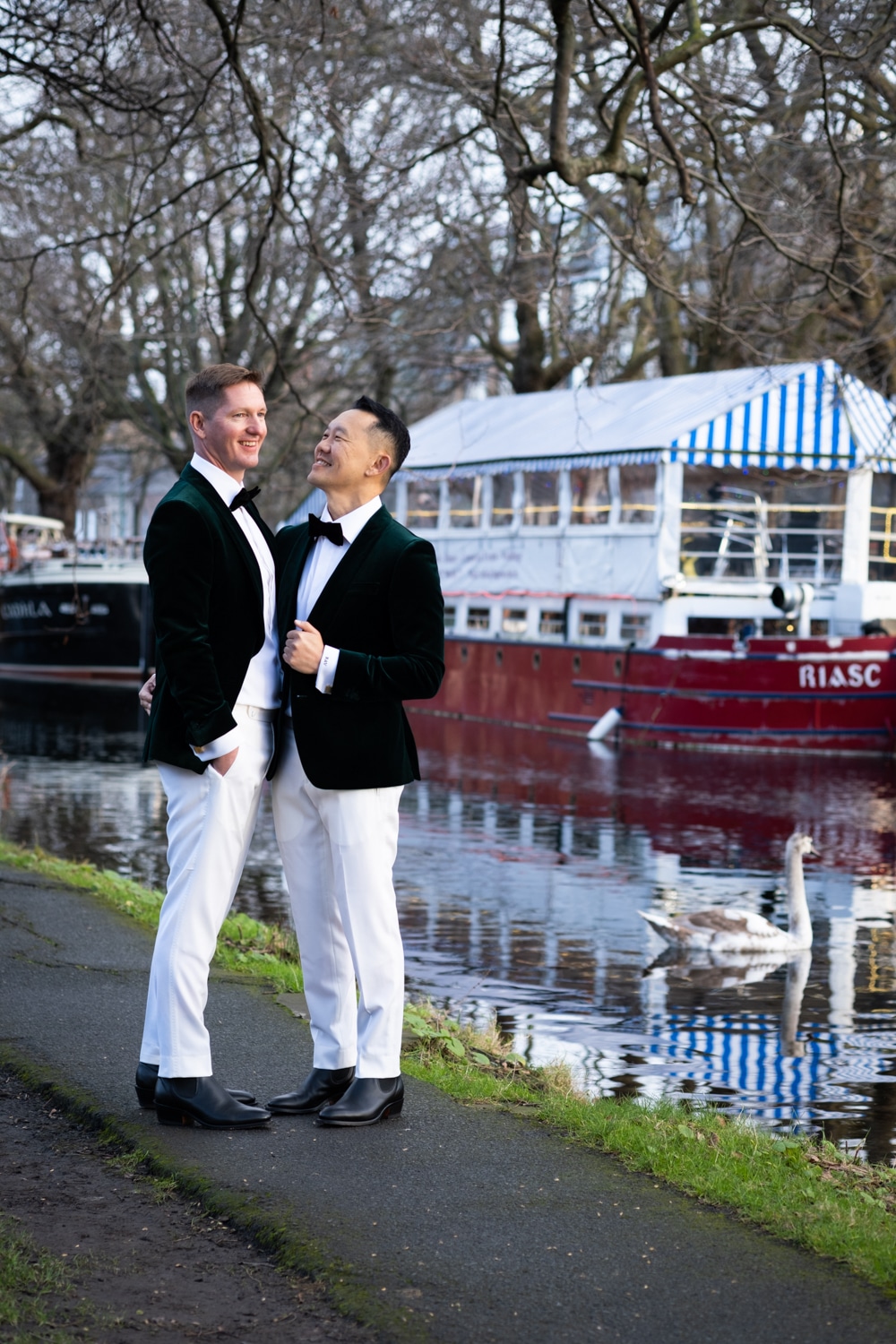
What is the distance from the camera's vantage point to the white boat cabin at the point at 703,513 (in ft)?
84.1

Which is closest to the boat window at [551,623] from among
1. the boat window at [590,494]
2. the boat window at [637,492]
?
the boat window at [590,494]

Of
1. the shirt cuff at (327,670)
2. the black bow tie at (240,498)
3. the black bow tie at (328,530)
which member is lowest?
the shirt cuff at (327,670)

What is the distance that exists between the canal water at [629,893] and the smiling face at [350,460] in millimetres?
2939

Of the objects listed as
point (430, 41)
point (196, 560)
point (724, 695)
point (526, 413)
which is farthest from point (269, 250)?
point (196, 560)

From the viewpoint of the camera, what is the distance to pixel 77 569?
37719 millimetres

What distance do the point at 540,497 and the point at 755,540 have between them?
16.2 feet

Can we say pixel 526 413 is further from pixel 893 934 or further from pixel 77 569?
pixel 893 934

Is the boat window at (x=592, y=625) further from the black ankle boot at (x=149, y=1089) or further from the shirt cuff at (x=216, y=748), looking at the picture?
the shirt cuff at (x=216, y=748)

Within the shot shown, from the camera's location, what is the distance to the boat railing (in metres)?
26.3

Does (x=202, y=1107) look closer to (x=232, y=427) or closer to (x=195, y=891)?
(x=195, y=891)

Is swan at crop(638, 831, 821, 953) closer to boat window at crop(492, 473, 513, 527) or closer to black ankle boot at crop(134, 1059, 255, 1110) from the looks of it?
black ankle boot at crop(134, 1059, 255, 1110)

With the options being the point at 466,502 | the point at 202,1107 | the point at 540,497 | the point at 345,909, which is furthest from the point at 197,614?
the point at 466,502

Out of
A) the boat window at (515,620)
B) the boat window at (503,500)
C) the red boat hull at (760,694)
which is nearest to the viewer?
the red boat hull at (760,694)

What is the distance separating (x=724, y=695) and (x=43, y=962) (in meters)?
17.5
